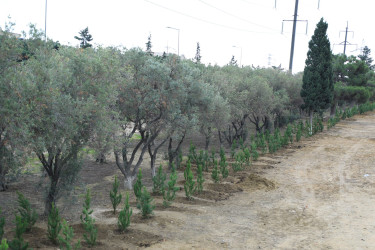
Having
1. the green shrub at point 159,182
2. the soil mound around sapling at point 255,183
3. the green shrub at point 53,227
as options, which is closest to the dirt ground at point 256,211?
the soil mound around sapling at point 255,183

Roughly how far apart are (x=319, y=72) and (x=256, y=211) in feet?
62.8

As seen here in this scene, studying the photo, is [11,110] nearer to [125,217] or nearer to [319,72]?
[125,217]

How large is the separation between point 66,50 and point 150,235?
5665 mm

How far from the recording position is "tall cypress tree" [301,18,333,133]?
1089 inches

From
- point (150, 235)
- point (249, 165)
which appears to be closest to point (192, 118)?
point (249, 165)

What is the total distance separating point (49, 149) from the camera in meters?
8.55

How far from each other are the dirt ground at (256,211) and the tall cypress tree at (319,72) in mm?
8780

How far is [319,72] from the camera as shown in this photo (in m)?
27.8

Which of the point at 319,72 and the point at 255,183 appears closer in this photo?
the point at 255,183

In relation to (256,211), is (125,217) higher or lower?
higher

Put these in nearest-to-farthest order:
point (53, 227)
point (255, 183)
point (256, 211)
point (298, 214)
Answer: point (53, 227) < point (298, 214) < point (256, 211) < point (255, 183)

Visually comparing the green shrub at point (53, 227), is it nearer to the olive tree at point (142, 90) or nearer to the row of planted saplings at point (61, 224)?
the row of planted saplings at point (61, 224)

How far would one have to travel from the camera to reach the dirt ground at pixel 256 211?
8.97m

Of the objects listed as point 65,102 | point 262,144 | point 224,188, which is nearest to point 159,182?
point 224,188
